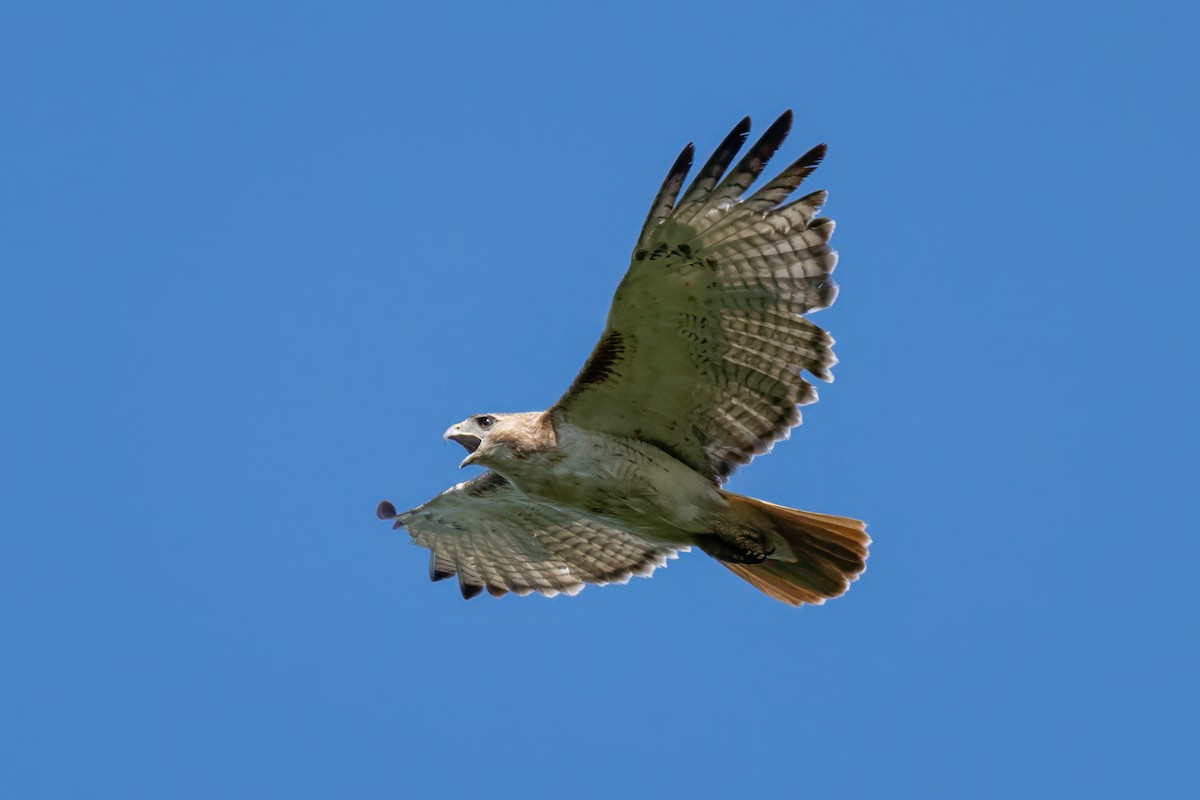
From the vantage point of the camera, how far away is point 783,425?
9.31 metres

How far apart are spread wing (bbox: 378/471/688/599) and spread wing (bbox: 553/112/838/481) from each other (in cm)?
134

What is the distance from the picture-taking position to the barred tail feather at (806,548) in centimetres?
931

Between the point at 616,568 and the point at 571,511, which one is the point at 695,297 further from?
the point at 616,568

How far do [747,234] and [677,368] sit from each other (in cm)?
104

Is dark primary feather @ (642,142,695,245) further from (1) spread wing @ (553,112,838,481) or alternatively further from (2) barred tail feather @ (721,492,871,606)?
(2) barred tail feather @ (721,492,871,606)

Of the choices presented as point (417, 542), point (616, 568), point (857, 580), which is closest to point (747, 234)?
point (857, 580)

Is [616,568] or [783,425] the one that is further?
[616,568]

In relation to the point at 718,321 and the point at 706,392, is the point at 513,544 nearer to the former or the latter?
the point at 706,392

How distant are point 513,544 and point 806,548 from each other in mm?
2562

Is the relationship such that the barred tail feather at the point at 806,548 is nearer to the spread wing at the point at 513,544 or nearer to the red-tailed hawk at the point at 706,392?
the red-tailed hawk at the point at 706,392

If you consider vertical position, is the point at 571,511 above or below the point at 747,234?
below

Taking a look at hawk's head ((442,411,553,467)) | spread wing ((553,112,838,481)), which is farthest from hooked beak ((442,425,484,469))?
spread wing ((553,112,838,481))

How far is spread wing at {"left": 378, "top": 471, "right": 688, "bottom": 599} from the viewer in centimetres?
1061

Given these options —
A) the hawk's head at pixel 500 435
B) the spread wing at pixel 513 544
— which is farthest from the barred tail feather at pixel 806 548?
the hawk's head at pixel 500 435
